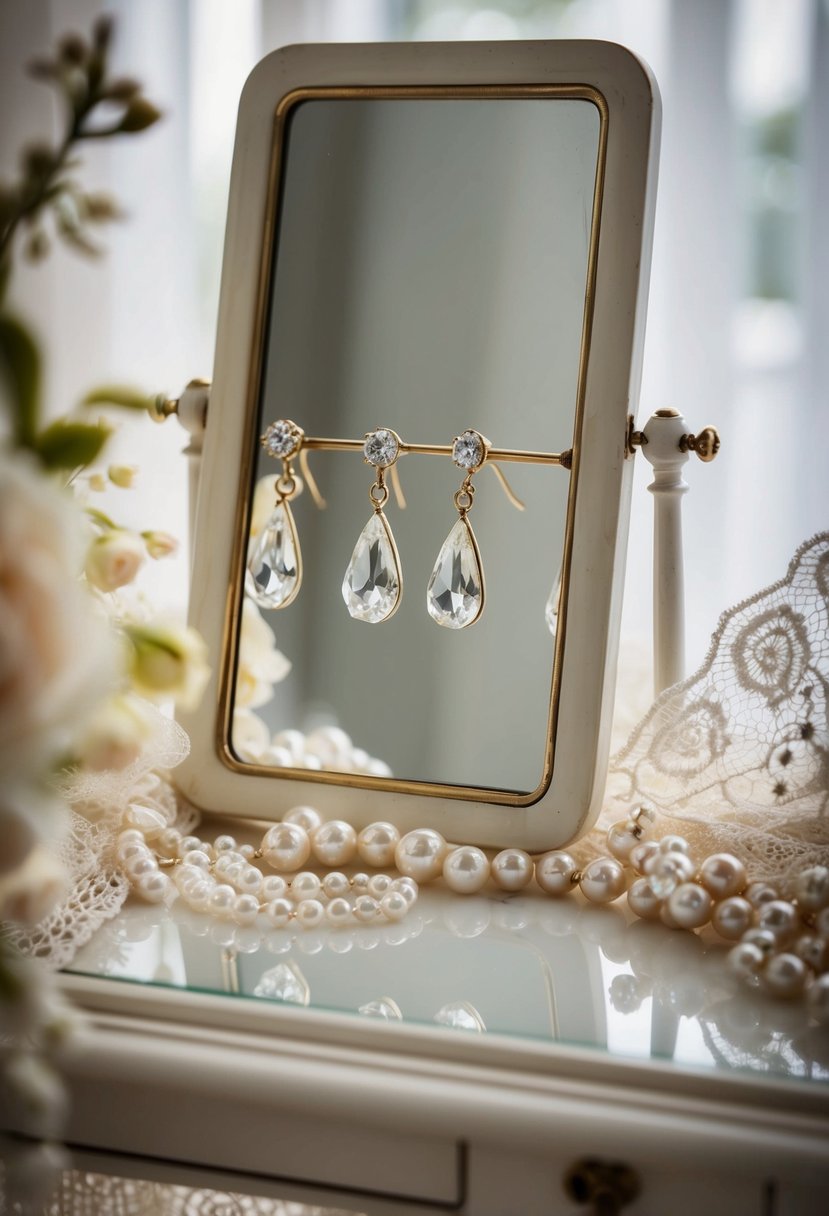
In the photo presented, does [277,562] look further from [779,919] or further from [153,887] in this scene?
[779,919]

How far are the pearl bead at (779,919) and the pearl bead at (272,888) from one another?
0.25 metres

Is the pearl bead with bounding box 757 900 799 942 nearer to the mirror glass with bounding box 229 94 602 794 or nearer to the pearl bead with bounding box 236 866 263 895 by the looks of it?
the mirror glass with bounding box 229 94 602 794

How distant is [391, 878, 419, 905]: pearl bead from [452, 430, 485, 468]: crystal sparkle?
0.24 meters

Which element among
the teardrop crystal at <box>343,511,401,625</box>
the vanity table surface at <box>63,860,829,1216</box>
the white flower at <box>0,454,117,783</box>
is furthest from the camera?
the teardrop crystal at <box>343,511,401,625</box>

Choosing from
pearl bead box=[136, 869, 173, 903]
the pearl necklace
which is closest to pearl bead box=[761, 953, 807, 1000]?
the pearl necklace

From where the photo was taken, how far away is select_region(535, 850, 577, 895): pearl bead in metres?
0.60

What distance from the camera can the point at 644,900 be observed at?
562mm

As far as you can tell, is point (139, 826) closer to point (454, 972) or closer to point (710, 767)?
point (454, 972)

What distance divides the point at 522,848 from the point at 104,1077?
255mm

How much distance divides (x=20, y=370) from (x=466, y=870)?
0.37 meters

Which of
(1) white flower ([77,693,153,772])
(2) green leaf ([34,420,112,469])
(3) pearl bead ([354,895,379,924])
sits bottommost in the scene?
(3) pearl bead ([354,895,379,924])

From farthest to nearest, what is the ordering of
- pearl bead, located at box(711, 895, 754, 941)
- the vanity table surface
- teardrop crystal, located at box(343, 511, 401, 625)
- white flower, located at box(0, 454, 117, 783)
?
teardrop crystal, located at box(343, 511, 401, 625), pearl bead, located at box(711, 895, 754, 941), the vanity table surface, white flower, located at box(0, 454, 117, 783)

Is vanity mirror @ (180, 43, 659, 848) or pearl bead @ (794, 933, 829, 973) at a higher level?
vanity mirror @ (180, 43, 659, 848)

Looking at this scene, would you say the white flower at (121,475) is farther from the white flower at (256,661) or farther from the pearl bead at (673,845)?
the pearl bead at (673,845)
